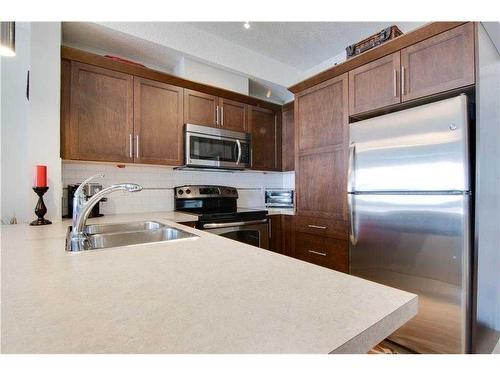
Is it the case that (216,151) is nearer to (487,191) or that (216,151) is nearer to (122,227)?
(122,227)

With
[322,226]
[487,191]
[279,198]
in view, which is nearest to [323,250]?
[322,226]

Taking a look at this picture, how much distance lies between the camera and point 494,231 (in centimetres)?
159

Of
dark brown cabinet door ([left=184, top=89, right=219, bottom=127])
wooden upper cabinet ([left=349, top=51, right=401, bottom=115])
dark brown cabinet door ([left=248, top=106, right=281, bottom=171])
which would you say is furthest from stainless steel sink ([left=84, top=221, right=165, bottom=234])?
wooden upper cabinet ([left=349, top=51, right=401, bottom=115])

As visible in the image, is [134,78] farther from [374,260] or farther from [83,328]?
[374,260]

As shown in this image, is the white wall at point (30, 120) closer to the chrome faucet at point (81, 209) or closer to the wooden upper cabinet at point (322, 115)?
the chrome faucet at point (81, 209)

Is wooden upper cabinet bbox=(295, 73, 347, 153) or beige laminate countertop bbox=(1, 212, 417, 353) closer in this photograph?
beige laminate countertop bbox=(1, 212, 417, 353)

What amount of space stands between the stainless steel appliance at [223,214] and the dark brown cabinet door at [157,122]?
44cm

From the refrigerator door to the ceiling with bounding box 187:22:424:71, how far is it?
115cm

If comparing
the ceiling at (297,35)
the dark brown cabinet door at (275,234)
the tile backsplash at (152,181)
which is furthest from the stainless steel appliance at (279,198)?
the ceiling at (297,35)

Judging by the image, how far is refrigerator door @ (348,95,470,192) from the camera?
4.65 feet

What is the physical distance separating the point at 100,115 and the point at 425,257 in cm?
255

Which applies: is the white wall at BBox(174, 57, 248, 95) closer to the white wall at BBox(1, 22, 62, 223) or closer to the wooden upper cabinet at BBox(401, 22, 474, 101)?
the white wall at BBox(1, 22, 62, 223)

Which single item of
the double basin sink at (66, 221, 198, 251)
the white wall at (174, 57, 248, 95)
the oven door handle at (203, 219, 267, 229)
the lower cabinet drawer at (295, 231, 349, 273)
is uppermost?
the white wall at (174, 57, 248, 95)

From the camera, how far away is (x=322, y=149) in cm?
230
